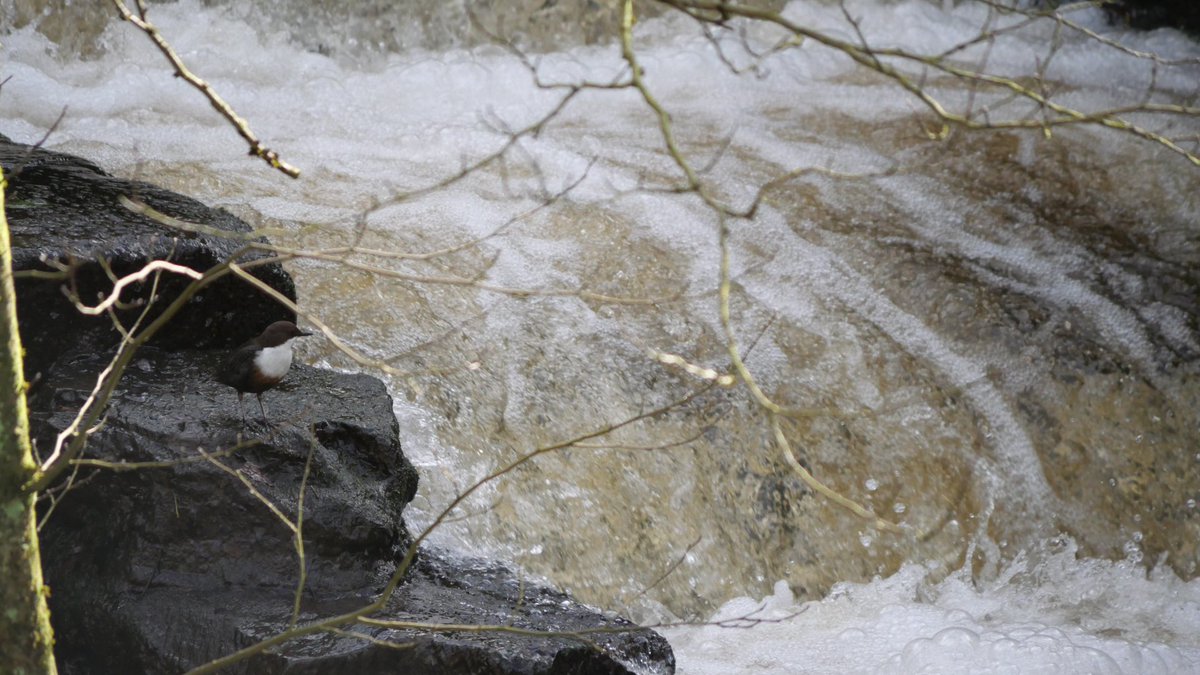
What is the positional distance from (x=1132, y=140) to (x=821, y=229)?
1.91m

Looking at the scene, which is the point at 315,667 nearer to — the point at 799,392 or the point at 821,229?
the point at 799,392

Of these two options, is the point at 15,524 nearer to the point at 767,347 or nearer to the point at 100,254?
the point at 100,254

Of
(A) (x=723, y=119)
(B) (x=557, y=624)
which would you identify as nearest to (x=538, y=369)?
(B) (x=557, y=624)

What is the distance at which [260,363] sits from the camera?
9.46 feet

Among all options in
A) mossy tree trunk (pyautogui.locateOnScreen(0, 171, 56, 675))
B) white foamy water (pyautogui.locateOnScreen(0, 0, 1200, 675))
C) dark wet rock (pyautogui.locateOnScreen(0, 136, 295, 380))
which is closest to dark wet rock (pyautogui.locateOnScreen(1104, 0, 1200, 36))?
white foamy water (pyautogui.locateOnScreen(0, 0, 1200, 675))

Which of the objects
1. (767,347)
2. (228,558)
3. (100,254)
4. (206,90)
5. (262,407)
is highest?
(206,90)

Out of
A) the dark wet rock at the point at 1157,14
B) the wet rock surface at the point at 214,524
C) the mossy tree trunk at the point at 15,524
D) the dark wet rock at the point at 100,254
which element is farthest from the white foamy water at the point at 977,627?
the dark wet rock at the point at 1157,14

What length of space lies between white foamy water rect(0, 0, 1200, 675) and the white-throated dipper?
55 centimetres

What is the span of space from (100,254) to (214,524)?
728 millimetres

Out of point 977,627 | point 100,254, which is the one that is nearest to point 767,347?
point 977,627

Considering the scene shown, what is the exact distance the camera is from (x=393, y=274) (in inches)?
70.3

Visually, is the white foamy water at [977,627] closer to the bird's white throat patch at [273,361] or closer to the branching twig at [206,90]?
the bird's white throat patch at [273,361]

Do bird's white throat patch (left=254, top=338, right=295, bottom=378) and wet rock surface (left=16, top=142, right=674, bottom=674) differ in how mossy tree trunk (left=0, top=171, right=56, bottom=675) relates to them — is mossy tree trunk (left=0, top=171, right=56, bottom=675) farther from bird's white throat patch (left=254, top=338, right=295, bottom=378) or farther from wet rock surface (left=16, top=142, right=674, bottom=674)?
bird's white throat patch (left=254, top=338, right=295, bottom=378)

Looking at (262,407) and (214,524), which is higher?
(262,407)
